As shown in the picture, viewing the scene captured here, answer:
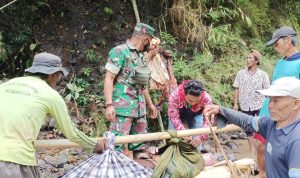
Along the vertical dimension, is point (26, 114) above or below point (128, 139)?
above

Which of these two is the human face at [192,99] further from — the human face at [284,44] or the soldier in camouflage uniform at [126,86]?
the human face at [284,44]

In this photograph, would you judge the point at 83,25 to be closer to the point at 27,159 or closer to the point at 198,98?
the point at 198,98

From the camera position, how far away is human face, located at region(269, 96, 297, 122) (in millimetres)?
2512

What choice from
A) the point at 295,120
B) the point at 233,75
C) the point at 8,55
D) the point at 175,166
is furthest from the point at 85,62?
the point at 295,120

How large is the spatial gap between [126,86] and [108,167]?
1599 mm

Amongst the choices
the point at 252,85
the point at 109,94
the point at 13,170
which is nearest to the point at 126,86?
the point at 109,94

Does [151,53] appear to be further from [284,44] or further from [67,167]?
[284,44]

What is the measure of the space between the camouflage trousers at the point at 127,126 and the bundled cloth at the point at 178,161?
1.06 metres

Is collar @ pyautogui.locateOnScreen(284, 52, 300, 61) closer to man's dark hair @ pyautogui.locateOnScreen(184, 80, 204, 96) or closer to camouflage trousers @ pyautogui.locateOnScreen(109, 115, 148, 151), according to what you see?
man's dark hair @ pyautogui.locateOnScreen(184, 80, 204, 96)

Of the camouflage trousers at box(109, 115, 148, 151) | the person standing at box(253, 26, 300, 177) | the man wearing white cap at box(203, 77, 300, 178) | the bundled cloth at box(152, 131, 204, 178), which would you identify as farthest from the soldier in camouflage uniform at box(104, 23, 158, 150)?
the man wearing white cap at box(203, 77, 300, 178)

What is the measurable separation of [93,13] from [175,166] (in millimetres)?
5834

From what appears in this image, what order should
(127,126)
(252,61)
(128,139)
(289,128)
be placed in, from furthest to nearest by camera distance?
(252,61) → (127,126) → (128,139) → (289,128)

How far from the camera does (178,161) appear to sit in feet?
11.1

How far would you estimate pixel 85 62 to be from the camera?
7910 millimetres
